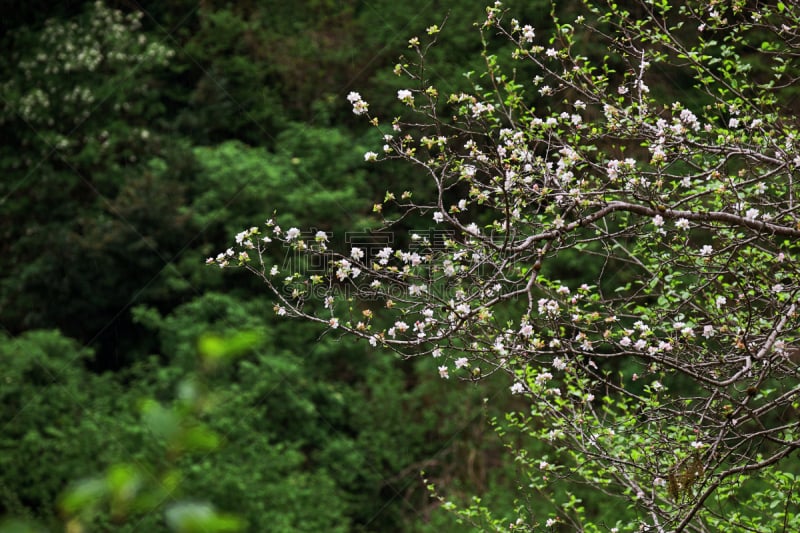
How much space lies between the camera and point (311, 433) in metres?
8.54

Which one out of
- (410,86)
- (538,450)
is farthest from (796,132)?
(410,86)

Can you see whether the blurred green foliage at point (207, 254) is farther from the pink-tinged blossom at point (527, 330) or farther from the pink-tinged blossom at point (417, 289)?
the pink-tinged blossom at point (527, 330)

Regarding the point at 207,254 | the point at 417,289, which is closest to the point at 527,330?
the point at 417,289

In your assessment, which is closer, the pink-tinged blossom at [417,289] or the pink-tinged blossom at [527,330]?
the pink-tinged blossom at [527,330]

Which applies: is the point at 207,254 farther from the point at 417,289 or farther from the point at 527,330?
the point at 527,330

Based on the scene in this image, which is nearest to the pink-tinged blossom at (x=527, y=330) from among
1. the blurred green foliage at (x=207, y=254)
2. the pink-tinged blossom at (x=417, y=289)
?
the pink-tinged blossom at (x=417, y=289)

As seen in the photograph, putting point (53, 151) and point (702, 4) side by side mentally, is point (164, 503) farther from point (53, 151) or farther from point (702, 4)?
point (53, 151)

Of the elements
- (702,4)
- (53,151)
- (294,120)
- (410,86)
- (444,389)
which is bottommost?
(444,389)

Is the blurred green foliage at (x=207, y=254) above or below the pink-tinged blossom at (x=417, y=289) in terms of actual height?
below

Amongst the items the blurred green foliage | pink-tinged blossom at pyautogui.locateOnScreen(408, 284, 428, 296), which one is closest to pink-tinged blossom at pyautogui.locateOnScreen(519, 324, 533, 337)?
pink-tinged blossom at pyautogui.locateOnScreen(408, 284, 428, 296)

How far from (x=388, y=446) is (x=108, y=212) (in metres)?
4.26

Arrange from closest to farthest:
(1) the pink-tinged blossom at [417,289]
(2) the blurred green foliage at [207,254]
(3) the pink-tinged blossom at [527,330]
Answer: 1. (3) the pink-tinged blossom at [527,330]
2. (1) the pink-tinged blossom at [417,289]
3. (2) the blurred green foliage at [207,254]

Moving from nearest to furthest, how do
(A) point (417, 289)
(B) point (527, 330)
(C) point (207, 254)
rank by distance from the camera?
1. (B) point (527, 330)
2. (A) point (417, 289)
3. (C) point (207, 254)

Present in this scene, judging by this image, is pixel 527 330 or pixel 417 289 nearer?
pixel 527 330
